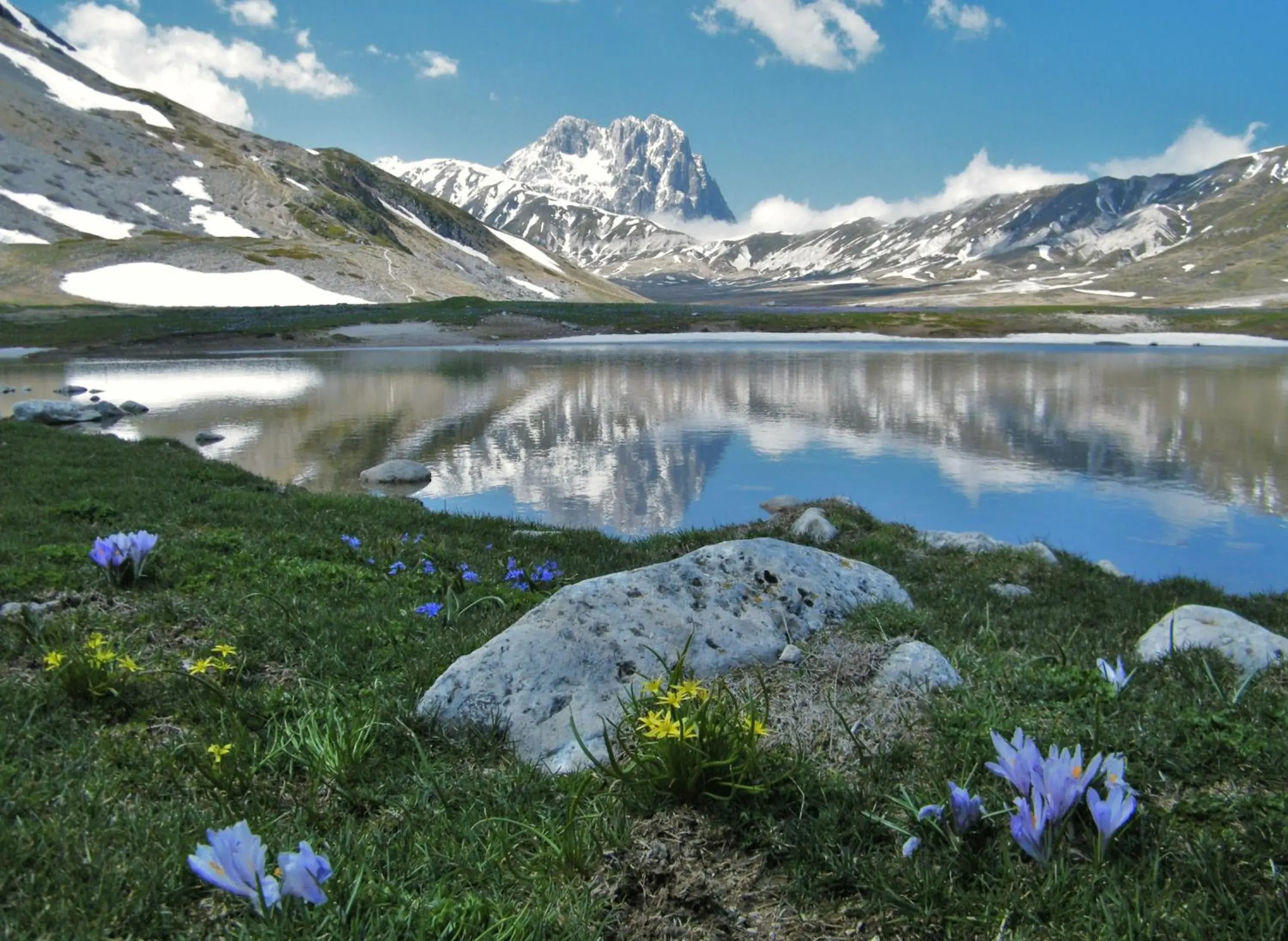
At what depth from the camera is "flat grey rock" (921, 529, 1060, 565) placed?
43.3 ft

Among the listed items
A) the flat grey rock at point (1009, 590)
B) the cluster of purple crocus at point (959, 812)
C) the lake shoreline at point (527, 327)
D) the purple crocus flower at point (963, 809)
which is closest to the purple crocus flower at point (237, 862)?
the cluster of purple crocus at point (959, 812)

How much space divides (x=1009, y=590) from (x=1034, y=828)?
860cm

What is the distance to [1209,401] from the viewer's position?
39.3 meters

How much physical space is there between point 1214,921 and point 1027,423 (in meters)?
34.0

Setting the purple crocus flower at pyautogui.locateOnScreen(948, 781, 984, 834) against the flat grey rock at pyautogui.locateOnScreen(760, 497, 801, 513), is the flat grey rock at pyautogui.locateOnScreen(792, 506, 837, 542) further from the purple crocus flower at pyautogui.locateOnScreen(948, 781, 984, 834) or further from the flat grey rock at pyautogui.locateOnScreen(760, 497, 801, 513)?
the purple crocus flower at pyautogui.locateOnScreen(948, 781, 984, 834)

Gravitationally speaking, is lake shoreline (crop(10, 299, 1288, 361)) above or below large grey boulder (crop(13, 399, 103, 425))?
above

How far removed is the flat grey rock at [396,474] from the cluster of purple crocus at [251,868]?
19.6 m

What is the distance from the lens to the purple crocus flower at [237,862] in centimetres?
260

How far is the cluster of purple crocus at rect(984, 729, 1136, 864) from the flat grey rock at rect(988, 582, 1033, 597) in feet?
24.9

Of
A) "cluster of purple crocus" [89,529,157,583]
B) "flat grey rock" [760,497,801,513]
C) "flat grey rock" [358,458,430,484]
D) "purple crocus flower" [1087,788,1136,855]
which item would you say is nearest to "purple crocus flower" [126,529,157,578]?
"cluster of purple crocus" [89,529,157,583]

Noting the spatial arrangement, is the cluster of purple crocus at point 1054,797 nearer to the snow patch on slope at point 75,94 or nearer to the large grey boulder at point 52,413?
the large grey boulder at point 52,413

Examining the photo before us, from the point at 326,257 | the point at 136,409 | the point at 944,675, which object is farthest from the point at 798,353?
the point at 326,257

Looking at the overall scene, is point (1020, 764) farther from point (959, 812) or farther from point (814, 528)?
point (814, 528)

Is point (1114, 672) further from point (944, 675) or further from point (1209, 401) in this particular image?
point (1209, 401)
